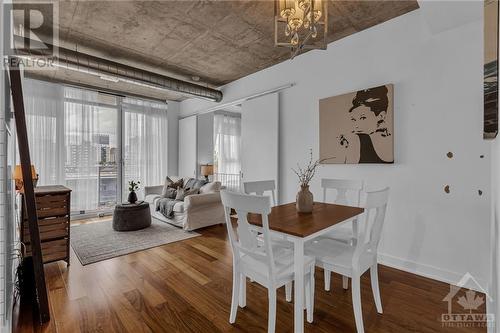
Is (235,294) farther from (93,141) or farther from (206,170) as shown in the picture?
(93,141)

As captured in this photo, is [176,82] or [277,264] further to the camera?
[176,82]

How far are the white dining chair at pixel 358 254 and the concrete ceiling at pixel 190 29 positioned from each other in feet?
7.03

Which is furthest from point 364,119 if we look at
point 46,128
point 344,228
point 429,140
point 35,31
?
point 46,128

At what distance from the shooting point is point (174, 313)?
196cm

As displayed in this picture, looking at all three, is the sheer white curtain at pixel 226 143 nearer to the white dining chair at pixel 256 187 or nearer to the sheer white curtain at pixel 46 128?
the sheer white curtain at pixel 46 128

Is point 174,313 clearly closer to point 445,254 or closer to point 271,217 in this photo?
point 271,217

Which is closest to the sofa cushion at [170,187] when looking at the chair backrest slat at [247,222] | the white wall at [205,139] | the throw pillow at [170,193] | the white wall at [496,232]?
the throw pillow at [170,193]

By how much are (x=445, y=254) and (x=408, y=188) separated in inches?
28.5

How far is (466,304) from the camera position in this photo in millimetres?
2121

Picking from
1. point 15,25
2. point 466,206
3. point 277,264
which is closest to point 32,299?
point 277,264

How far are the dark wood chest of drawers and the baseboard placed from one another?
3.77 meters

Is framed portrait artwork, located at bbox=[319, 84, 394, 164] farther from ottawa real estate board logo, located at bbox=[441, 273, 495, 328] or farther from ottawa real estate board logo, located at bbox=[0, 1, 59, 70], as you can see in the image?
ottawa real estate board logo, located at bbox=[0, 1, 59, 70]

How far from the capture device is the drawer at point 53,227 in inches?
105

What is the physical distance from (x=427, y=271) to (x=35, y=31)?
5.30 m
